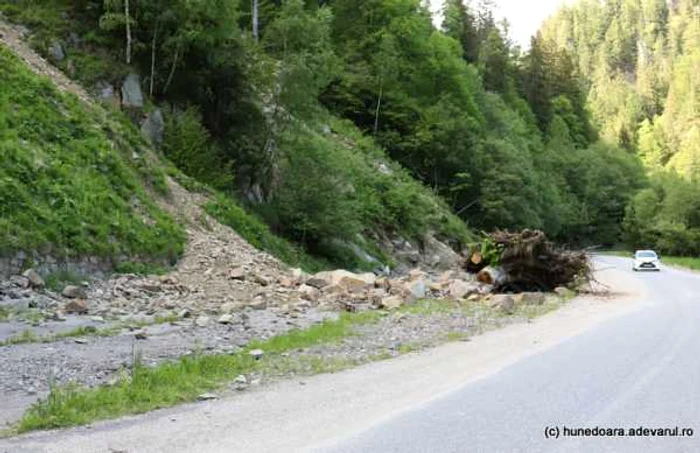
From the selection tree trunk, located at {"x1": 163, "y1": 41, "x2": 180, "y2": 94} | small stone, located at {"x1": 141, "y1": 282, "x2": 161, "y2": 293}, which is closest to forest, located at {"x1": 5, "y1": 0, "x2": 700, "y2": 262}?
tree trunk, located at {"x1": 163, "y1": 41, "x2": 180, "y2": 94}

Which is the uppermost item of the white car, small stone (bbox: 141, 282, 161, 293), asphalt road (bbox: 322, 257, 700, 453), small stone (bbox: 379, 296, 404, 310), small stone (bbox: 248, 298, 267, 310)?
asphalt road (bbox: 322, 257, 700, 453)

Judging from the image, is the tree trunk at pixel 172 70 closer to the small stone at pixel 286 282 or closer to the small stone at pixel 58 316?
the small stone at pixel 286 282

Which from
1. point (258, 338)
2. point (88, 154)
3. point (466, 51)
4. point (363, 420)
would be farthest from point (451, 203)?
point (363, 420)

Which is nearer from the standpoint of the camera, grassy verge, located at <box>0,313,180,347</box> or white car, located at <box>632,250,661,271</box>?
grassy verge, located at <box>0,313,180,347</box>

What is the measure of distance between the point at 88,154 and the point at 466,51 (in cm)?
8055

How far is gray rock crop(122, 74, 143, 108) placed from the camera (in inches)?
1164

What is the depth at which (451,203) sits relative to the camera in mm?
66938

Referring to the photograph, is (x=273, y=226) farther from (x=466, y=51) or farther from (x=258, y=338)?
(x=466, y=51)

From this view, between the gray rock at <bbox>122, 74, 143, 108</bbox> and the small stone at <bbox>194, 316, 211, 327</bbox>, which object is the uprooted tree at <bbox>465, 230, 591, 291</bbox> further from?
the gray rock at <bbox>122, 74, 143, 108</bbox>

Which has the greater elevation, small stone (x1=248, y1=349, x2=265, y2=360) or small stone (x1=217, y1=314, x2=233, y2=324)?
small stone (x1=248, y1=349, x2=265, y2=360)

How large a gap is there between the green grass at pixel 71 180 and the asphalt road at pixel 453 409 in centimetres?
1163

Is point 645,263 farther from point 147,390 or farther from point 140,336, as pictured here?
point 147,390

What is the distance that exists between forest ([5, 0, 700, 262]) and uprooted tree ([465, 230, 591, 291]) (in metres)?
8.67

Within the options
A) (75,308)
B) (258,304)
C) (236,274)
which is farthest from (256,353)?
(236,274)
